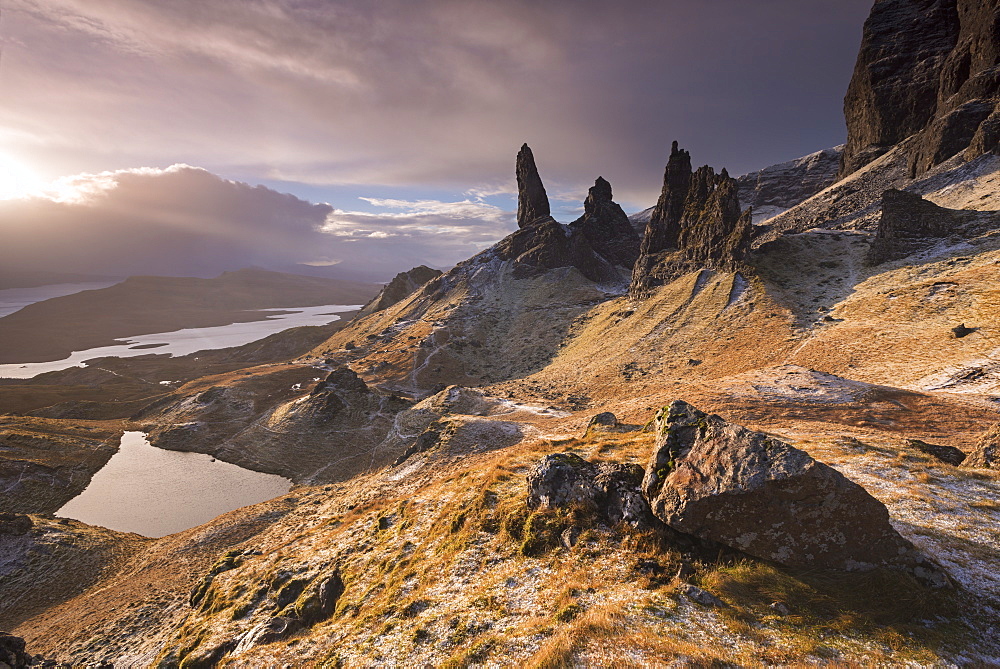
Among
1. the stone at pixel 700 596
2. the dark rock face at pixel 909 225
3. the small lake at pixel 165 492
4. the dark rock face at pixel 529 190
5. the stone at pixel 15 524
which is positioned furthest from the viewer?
the dark rock face at pixel 529 190

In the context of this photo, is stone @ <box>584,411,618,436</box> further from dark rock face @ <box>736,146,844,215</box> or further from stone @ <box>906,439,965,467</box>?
dark rock face @ <box>736,146,844,215</box>

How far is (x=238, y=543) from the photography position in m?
28.3

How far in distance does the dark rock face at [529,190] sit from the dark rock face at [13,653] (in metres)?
126

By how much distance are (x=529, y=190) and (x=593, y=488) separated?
406 ft

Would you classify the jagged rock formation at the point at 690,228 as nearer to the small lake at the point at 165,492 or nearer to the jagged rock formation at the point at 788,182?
the jagged rock formation at the point at 788,182

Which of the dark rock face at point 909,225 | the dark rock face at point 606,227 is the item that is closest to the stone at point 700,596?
the dark rock face at point 909,225

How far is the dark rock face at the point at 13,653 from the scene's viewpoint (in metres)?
15.3

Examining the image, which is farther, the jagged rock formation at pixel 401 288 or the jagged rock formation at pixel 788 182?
the jagged rock formation at pixel 401 288

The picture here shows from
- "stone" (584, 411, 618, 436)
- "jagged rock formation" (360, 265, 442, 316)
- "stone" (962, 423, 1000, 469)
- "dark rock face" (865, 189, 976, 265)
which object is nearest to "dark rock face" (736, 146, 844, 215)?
"dark rock face" (865, 189, 976, 265)

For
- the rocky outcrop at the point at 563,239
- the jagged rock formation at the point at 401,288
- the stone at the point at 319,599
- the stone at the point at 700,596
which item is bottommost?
the stone at the point at 319,599

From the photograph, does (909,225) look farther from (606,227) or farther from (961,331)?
(606,227)

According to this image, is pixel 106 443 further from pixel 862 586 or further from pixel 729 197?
pixel 729 197

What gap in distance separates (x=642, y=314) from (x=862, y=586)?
6204 centimetres

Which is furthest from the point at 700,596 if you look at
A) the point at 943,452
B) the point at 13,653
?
the point at 13,653
